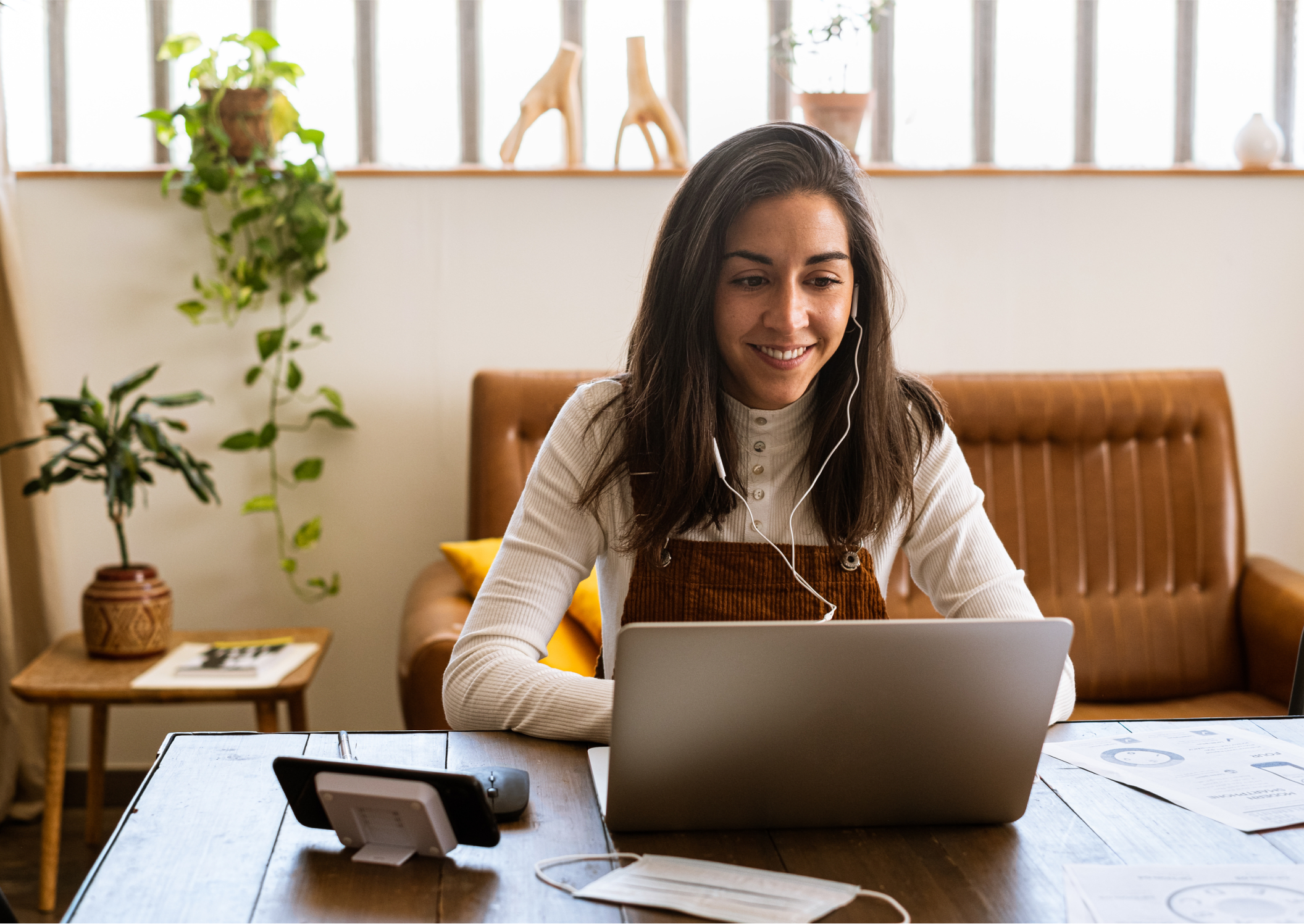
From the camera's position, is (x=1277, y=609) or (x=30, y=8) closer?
(x=1277, y=609)

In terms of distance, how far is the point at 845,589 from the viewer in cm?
137

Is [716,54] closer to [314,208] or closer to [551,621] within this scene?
[314,208]

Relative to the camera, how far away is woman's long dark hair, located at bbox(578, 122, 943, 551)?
1.36 m

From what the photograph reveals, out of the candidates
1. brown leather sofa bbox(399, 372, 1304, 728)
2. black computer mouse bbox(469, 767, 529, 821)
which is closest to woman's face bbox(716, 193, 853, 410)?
black computer mouse bbox(469, 767, 529, 821)

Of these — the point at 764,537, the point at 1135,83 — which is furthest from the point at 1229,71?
the point at 764,537

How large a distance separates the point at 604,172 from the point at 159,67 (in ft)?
3.31

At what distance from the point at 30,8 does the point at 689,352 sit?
204 cm

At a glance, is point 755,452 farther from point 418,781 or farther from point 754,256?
point 418,781

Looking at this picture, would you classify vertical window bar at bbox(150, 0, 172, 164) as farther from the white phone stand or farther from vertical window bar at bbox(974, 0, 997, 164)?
the white phone stand

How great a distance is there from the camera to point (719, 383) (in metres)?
1.43

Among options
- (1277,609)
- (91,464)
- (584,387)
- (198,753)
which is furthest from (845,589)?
(91,464)

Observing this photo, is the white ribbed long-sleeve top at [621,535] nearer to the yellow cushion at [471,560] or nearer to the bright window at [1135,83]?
the yellow cushion at [471,560]

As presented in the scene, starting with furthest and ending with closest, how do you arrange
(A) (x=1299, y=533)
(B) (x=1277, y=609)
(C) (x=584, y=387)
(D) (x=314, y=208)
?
(A) (x=1299, y=533) < (D) (x=314, y=208) < (B) (x=1277, y=609) < (C) (x=584, y=387)

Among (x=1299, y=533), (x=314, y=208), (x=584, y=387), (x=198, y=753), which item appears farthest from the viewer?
(x=1299, y=533)
